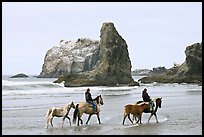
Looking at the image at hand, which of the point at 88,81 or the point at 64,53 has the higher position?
the point at 64,53

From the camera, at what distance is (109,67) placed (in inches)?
3302

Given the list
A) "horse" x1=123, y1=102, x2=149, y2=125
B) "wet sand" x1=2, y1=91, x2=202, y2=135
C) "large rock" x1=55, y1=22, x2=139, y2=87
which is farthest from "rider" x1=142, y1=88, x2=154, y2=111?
"large rock" x1=55, y1=22, x2=139, y2=87

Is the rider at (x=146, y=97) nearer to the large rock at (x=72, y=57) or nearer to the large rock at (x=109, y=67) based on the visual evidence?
the large rock at (x=109, y=67)

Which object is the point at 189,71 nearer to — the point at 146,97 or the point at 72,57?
the point at 72,57

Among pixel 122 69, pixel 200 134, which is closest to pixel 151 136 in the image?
pixel 200 134

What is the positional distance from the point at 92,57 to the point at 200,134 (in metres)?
134

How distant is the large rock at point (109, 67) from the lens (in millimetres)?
78375

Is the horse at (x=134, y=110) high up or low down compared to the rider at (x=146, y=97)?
down

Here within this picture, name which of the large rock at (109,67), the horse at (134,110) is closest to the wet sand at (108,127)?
the horse at (134,110)

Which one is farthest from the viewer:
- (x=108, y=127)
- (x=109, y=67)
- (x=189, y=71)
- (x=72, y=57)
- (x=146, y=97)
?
(x=72, y=57)

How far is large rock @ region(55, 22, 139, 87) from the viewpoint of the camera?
7838cm

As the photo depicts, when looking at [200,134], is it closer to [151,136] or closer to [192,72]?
[151,136]

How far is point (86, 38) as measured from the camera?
15700cm

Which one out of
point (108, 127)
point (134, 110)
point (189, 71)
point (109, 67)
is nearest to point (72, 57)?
point (189, 71)
